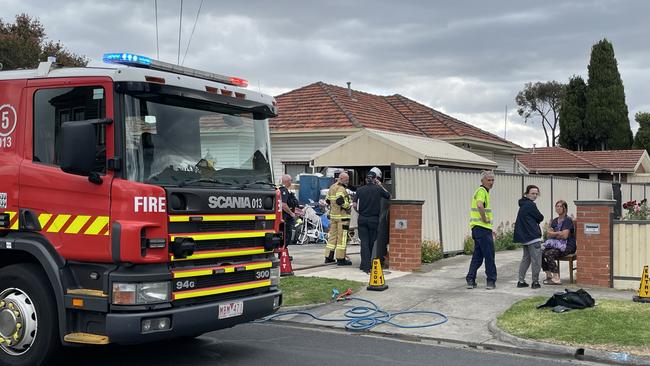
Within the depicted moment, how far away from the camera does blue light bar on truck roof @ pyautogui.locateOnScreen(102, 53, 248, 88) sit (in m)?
6.03

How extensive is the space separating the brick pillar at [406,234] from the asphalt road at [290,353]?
4.29m

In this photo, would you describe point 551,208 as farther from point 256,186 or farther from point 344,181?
point 256,186

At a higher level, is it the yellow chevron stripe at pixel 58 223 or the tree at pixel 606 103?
the tree at pixel 606 103

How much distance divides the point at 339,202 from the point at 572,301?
5244 millimetres

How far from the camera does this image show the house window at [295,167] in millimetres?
23125

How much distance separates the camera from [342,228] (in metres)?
13.1

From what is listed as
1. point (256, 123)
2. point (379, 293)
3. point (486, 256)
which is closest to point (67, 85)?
point (256, 123)

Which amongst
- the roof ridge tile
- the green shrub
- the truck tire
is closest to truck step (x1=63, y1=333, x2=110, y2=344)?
the truck tire

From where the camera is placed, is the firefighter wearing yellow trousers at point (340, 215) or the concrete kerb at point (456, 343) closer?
the concrete kerb at point (456, 343)

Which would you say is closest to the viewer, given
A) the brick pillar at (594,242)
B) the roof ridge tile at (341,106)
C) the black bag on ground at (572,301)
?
the black bag on ground at (572,301)

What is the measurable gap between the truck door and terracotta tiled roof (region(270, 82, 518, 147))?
1699 centimetres

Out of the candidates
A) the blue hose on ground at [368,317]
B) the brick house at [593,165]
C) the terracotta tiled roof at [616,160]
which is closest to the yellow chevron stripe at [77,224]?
the blue hose on ground at [368,317]

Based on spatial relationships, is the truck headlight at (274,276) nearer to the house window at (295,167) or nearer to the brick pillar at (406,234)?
the brick pillar at (406,234)

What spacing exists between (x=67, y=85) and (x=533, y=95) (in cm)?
7611
